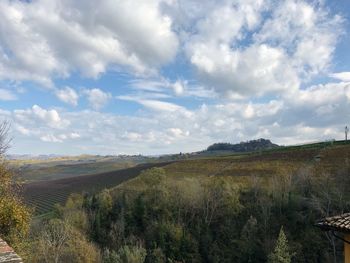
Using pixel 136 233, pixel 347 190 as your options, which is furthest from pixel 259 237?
pixel 136 233

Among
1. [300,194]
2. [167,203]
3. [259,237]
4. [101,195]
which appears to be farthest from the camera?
[101,195]

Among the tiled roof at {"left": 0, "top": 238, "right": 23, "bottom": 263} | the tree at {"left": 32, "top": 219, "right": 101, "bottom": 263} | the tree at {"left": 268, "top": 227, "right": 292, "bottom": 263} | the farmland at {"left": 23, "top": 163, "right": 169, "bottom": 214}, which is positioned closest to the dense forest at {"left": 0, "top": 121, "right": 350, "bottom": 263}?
the tree at {"left": 32, "top": 219, "right": 101, "bottom": 263}

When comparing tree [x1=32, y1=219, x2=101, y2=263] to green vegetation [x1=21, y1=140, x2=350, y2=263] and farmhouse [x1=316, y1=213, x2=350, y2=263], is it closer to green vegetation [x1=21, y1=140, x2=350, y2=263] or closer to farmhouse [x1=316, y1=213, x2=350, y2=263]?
green vegetation [x1=21, y1=140, x2=350, y2=263]

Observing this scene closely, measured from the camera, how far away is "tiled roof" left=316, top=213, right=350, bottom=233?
29.5 ft

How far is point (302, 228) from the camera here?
68.4 metres

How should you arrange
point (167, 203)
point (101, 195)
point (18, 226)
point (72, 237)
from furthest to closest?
point (101, 195)
point (167, 203)
point (72, 237)
point (18, 226)

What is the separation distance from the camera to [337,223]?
364 inches

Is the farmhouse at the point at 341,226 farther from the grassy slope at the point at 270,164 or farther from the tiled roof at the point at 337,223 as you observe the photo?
the grassy slope at the point at 270,164

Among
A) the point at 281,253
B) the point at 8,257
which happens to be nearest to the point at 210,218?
the point at 281,253

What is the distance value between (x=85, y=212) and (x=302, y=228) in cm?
4281

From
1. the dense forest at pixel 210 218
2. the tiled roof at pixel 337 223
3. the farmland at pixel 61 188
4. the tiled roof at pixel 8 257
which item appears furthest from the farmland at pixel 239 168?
the tiled roof at pixel 337 223

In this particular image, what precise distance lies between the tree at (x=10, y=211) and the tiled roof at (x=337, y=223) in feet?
48.5

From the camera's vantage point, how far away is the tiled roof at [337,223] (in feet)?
29.5

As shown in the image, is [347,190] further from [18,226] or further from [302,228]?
[18,226]
